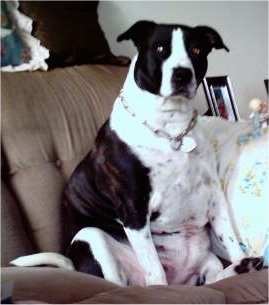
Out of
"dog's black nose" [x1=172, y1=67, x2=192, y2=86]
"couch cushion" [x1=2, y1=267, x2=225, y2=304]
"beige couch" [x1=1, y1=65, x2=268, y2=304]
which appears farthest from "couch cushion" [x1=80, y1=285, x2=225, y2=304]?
"dog's black nose" [x1=172, y1=67, x2=192, y2=86]

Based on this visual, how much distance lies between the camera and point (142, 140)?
1.47 meters

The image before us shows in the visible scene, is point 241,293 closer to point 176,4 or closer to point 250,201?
point 250,201

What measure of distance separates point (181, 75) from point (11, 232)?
711 mm

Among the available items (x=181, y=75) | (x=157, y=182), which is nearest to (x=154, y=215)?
(x=157, y=182)

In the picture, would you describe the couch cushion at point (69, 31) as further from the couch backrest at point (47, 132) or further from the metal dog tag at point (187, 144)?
the metal dog tag at point (187, 144)

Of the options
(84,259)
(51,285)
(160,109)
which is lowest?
(84,259)

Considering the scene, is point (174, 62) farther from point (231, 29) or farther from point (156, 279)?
point (231, 29)

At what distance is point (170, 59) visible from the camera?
4.66 feet

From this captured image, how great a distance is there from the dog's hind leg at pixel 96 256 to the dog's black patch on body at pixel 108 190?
0.08 metres

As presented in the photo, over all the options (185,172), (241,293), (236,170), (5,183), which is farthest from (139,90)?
(241,293)

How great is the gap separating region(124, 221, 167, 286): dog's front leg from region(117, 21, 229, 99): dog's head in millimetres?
414

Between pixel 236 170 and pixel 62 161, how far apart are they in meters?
0.60

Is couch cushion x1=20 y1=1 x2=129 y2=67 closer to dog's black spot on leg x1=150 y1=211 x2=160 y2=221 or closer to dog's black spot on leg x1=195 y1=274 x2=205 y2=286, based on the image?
dog's black spot on leg x1=150 y1=211 x2=160 y2=221

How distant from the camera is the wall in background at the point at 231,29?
2328 mm
